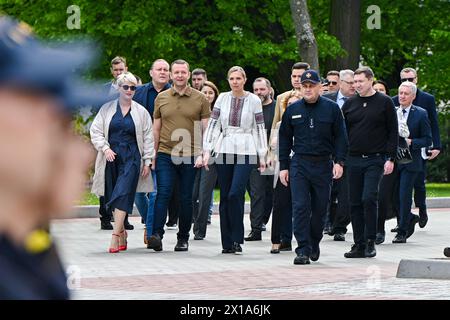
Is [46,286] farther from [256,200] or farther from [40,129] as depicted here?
[256,200]

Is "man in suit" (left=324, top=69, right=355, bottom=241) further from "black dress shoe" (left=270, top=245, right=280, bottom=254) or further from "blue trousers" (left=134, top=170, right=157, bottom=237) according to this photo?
"blue trousers" (left=134, top=170, right=157, bottom=237)

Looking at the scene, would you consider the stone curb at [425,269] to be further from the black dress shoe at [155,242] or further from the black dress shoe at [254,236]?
the black dress shoe at [254,236]

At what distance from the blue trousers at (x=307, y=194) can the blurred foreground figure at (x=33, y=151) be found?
10.5 metres

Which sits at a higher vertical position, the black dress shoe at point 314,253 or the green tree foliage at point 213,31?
the green tree foliage at point 213,31

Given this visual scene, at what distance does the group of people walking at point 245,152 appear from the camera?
40.0ft

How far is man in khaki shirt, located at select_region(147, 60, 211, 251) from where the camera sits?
44.5 feet

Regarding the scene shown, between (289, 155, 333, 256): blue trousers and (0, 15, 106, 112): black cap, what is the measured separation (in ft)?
34.5

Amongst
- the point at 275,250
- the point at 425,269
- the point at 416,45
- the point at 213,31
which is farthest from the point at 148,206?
the point at 416,45

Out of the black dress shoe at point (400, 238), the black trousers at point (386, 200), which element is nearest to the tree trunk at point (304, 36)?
the black dress shoe at point (400, 238)

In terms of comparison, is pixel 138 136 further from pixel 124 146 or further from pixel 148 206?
pixel 148 206

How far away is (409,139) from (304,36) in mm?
12765

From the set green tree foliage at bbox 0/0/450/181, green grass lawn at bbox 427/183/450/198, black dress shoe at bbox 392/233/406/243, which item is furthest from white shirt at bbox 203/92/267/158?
green tree foliage at bbox 0/0/450/181

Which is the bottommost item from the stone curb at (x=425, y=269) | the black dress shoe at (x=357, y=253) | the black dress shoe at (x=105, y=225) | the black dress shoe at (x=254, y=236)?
the black dress shoe at (x=105, y=225)

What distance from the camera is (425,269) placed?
10375 mm
